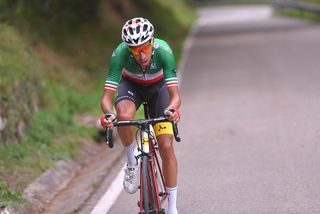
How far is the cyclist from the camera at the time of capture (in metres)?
6.56

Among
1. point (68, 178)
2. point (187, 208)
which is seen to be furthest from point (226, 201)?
point (68, 178)

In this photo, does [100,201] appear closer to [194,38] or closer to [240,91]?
[240,91]

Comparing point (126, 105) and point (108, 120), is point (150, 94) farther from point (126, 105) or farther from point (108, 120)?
point (108, 120)

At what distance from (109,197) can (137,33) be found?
250 cm

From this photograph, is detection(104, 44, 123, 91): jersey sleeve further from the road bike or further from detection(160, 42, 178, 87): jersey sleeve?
the road bike

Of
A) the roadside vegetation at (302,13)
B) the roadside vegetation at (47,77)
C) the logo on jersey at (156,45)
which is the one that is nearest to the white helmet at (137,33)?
the logo on jersey at (156,45)

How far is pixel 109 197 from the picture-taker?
27.4ft

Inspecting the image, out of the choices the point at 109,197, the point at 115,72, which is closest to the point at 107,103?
the point at 115,72

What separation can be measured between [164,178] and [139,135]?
0.46 m

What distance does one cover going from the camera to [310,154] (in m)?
9.67

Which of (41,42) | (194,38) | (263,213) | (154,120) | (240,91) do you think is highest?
(194,38)

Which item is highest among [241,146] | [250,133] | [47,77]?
[47,77]

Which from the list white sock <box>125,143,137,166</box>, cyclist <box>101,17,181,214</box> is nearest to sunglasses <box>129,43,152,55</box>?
cyclist <box>101,17,181,214</box>

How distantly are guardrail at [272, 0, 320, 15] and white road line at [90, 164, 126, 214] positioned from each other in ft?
86.2
